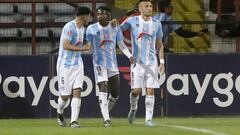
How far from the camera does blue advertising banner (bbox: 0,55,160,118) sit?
59.7 feet

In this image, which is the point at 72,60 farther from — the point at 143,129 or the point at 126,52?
the point at 143,129

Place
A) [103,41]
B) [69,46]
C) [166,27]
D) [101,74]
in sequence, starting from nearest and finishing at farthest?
[69,46], [101,74], [103,41], [166,27]

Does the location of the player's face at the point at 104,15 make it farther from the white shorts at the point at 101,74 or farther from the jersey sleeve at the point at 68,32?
the white shorts at the point at 101,74

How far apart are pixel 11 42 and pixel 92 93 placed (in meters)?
2.82

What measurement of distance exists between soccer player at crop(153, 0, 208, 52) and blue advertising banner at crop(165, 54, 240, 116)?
119cm

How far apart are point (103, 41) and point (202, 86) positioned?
4.07 m

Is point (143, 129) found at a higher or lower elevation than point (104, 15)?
A: lower

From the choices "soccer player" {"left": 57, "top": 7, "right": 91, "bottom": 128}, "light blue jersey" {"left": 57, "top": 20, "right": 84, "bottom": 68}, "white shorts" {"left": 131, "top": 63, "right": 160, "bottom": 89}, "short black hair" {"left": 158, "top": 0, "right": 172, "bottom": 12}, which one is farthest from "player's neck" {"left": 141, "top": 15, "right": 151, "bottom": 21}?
"short black hair" {"left": 158, "top": 0, "right": 172, "bottom": 12}

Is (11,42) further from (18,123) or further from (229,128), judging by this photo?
(229,128)

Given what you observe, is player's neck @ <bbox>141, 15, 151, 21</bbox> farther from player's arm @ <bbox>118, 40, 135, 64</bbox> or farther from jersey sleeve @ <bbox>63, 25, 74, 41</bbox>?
jersey sleeve @ <bbox>63, 25, 74, 41</bbox>

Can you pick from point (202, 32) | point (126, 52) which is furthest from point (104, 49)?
point (202, 32)

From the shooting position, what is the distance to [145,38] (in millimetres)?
14922

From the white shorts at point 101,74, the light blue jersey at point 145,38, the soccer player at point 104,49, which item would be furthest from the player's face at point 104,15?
the white shorts at point 101,74

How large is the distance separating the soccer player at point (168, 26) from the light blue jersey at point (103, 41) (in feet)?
14.6
